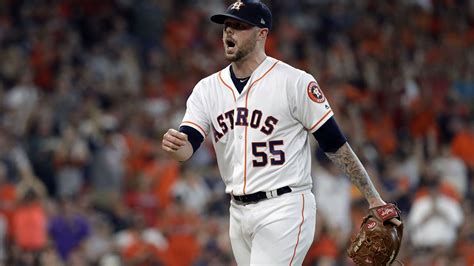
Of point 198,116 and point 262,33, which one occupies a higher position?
point 262,33

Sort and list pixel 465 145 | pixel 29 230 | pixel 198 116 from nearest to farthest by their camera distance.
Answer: pixel 198 116, pixel 29 230, pixel 465 145

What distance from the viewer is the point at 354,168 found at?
5.43 meters

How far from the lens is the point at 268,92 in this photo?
5461 mm

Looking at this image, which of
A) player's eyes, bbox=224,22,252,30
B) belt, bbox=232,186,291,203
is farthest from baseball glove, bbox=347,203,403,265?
player's eyes, bbox=224,22,252,30

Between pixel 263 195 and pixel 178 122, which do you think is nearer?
pixel 263 195

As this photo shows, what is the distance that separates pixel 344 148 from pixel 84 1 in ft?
37.3

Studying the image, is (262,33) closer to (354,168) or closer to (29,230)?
(354,168)

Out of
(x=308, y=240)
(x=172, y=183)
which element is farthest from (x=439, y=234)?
(x=308, y=240)

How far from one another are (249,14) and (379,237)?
137 cm

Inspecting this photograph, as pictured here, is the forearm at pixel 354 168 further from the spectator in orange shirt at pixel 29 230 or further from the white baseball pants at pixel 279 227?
the spectator in orange shirt at pixel 29 230

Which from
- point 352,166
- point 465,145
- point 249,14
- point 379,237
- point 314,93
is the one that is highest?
point 249,14

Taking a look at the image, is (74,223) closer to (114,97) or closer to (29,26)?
(114,97)

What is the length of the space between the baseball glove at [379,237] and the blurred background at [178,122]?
5189 mm

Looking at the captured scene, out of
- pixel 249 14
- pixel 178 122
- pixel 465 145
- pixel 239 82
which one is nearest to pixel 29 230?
pixel 178 122
